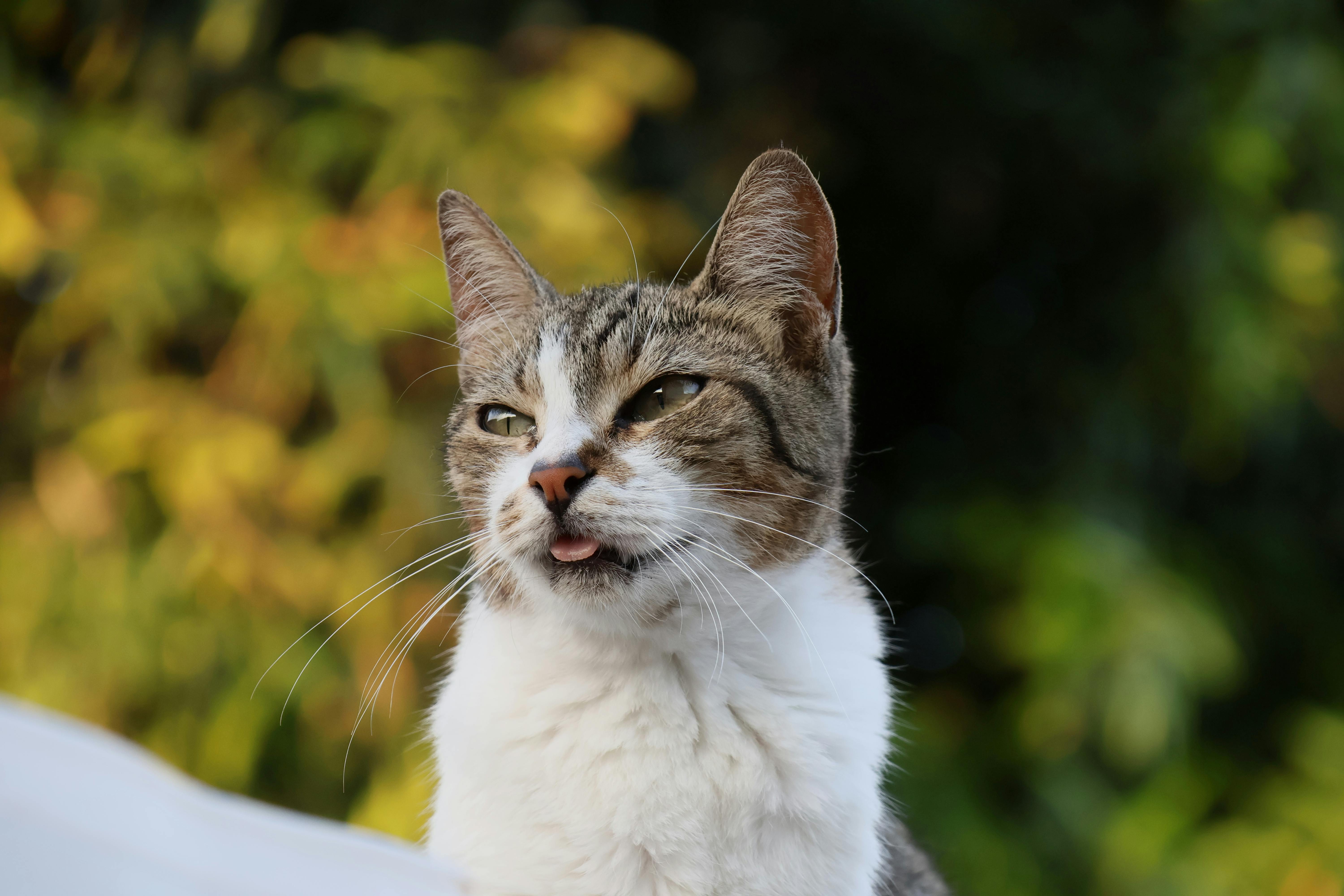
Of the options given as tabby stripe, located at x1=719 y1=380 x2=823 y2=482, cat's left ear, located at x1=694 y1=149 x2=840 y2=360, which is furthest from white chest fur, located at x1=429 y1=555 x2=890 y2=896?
cat's left ear, located at x1=694 y1=149 x2=840 y2=360

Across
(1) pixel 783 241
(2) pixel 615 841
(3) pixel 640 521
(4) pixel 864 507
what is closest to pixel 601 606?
(3) pixel 640 521

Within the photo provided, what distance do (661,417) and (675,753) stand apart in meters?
0.31

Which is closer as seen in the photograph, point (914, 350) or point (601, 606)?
point (601, 606)

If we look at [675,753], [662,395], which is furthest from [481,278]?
[675,753]

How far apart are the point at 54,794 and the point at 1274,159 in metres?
2.26

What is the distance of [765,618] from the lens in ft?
3.24

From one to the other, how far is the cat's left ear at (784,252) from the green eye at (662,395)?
0.12 metres

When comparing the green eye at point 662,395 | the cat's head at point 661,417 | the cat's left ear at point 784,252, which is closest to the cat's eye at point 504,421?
the cat's head at point 661,417

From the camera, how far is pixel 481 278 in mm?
1157

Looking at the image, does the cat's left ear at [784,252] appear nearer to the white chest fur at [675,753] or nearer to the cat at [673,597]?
the cat at [673,597]

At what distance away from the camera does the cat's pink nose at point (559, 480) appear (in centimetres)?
87

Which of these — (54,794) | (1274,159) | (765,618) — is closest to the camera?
(54,794)

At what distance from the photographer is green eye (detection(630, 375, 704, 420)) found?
3.24 feet

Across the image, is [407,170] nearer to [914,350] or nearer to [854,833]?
[914,350]
